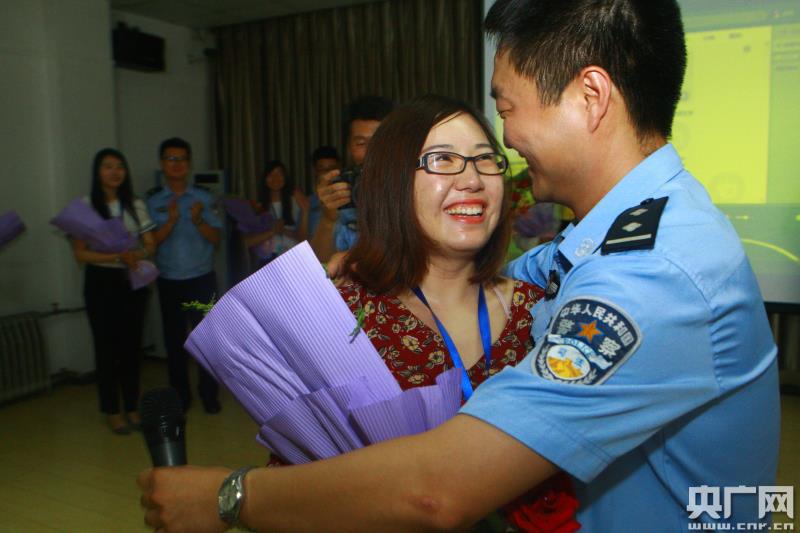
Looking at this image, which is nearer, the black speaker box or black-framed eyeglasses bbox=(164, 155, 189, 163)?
black-framed eyeglasses bbox=(164, 155, 189, 163)

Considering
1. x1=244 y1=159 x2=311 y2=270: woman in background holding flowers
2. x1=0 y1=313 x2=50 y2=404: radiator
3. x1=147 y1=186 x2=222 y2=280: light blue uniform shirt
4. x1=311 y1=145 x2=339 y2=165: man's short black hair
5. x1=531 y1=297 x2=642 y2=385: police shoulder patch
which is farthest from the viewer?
x1=311 y1=145 x2=339 y2=165: man's short black hair

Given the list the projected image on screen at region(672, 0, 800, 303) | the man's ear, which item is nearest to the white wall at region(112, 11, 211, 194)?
the projected image on screen at region(672, 0, 800, 303)

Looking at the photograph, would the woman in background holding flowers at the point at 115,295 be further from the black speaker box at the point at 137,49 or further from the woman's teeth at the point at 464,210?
the woman's teeth at the point at 464,210

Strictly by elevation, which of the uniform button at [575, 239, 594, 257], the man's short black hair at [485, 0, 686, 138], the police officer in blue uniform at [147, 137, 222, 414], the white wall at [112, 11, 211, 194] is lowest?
the police officer in blue uniform at [147, 137, 222, 414]

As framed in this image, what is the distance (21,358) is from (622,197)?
190 inches

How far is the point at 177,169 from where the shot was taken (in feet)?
14.3

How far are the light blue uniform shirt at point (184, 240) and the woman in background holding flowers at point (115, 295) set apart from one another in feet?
0.45

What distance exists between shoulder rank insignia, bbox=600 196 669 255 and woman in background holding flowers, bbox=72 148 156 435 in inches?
144

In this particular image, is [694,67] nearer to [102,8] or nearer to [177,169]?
[177,169]

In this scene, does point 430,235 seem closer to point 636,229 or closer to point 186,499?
point 636,229

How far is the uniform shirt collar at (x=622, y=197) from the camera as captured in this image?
873 mm

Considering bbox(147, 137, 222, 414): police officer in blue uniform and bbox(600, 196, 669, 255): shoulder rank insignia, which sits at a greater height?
bbox(600, 196, 669, 255): shoulder rank insignia

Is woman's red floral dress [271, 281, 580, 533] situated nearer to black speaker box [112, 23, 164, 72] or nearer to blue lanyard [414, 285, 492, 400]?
blue lanyard [414, 285, 492, 400]

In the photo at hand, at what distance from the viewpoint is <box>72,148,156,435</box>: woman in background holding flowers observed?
12.9 feet
